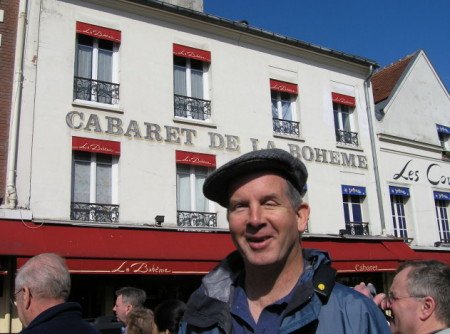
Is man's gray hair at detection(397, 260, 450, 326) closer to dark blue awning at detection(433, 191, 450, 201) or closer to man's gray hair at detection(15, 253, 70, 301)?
man's gray hair at detection(15, 253, 70, 301)

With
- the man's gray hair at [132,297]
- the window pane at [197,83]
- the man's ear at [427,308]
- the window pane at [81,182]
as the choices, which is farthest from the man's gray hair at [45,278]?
the window pane at [197,83]

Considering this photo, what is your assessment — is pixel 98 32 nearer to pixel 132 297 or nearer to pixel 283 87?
pixel 283 87

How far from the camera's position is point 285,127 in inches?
573

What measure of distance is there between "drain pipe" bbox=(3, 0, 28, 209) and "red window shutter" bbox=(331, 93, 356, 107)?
30.4 feet

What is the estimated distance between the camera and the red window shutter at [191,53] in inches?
516

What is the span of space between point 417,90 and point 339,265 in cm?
876

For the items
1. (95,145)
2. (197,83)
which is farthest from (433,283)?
(197,83)

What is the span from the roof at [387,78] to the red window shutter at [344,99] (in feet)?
7.90

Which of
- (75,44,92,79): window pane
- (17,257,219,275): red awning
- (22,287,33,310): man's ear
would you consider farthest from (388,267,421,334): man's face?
(75,44,92,79): window pane

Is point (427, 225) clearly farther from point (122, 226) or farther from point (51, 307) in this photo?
point (51, 307)

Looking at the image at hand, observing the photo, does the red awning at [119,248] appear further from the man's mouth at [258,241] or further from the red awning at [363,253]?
the man's mouth at [258,241]

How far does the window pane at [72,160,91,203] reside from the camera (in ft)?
36.2

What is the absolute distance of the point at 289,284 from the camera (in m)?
2.06

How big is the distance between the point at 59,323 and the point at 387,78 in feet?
60.7
